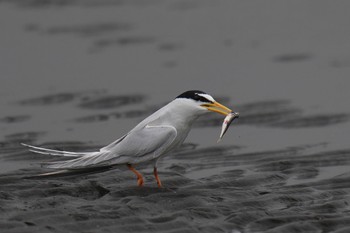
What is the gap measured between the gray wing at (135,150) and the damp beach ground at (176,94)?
32 cm

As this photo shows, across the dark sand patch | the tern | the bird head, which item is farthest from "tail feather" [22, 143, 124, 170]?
the bird head

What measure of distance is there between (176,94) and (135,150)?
557cm

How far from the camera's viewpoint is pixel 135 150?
40.1 ft

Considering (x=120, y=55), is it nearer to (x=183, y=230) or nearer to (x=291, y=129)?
(x=291, y=129)

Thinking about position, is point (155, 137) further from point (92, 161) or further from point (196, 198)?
point (196, 198)

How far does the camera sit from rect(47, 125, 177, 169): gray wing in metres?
12.2

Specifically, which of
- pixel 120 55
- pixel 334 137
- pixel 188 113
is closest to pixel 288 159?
pixel 334 137

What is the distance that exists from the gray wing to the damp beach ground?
324mm

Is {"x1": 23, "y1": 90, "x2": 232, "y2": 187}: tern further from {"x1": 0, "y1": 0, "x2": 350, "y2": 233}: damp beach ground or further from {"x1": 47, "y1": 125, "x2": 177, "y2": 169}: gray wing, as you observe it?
{"x1": 0, "y1": 0, "x2": 350, "y2": 233}: damp beach ground

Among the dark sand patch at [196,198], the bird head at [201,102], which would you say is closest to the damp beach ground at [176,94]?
the dark sand patch at [196,198]

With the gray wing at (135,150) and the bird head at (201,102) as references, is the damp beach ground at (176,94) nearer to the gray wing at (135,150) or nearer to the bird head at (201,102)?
the gray wing at (135,150)

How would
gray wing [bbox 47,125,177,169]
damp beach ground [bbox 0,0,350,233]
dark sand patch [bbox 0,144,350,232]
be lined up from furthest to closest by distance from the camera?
1. gray wing [bbox 47,125,177,169]
2. damp beach ground [bbox 0,0,350,233]
3. dark sand patch [bbox 0,144,350,232]

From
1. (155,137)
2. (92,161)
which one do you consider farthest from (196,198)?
(92,161)

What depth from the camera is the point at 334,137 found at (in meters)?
15.2
